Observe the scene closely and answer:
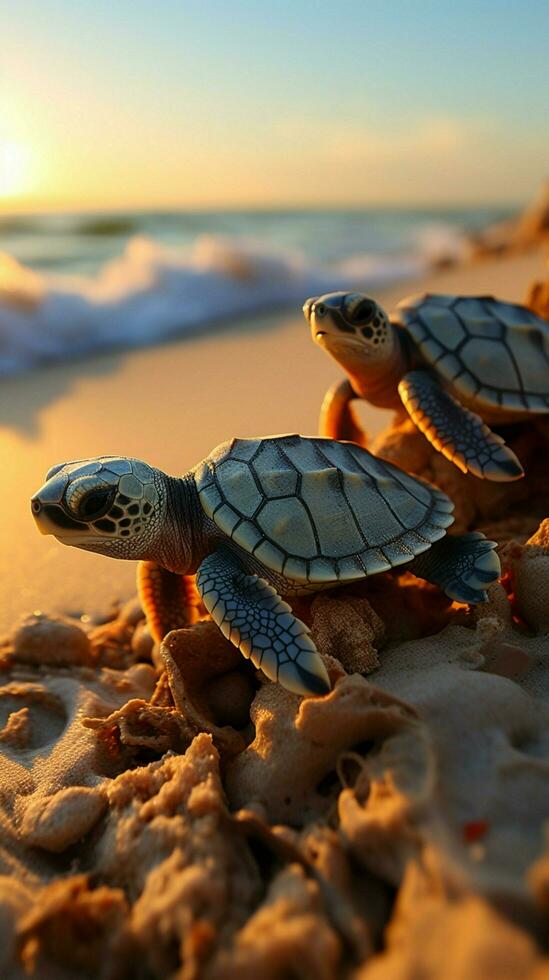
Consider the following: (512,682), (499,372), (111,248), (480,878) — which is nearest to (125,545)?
(512,682)

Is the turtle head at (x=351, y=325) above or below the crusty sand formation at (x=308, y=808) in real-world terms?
above

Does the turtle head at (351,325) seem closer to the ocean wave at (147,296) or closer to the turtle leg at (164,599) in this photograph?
the turtle leg at (164,599)

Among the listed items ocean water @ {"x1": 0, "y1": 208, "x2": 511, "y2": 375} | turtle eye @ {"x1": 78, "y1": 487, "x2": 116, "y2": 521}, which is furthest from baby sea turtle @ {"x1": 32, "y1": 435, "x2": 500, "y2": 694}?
ocean water @ {"x1": 0, "y1": 208, "x2": 511, "y2": 375}

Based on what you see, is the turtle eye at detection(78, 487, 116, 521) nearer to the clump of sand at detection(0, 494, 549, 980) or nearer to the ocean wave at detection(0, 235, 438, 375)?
the clump of sand at detection(0, 494, 549, 980)

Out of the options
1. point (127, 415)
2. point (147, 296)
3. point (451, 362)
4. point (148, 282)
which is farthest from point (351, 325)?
point (148, 282)

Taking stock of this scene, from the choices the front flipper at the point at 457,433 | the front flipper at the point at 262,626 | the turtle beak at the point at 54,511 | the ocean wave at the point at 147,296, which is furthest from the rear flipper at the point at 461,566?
the ocean wave at the point at 147,296
